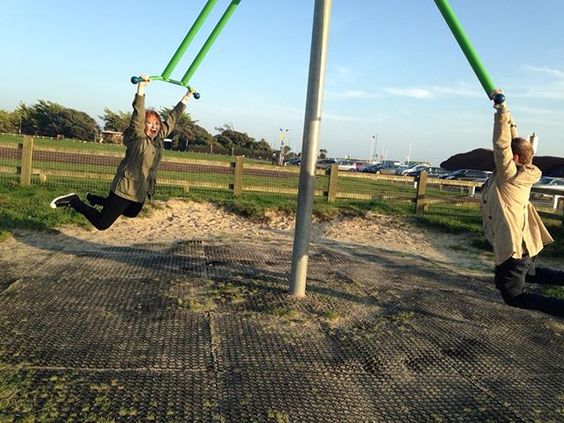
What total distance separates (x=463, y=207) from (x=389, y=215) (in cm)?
372

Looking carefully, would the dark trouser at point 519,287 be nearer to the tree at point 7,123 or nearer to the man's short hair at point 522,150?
the man's short hair at point 522,150

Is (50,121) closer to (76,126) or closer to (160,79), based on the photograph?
(76,126)

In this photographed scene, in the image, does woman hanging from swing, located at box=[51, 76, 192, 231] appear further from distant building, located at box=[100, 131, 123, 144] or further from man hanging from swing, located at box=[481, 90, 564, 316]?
distant building, located at box=[100, 131, 123, 144]

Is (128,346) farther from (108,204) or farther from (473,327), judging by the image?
(473,327)

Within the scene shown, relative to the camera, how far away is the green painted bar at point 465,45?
4.50 m

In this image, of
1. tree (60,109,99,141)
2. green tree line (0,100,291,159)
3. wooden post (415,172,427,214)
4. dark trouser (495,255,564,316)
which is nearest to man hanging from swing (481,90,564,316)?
dark trouser (495,255,564,316)

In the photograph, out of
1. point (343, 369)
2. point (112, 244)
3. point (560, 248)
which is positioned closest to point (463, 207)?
point (560, 248)

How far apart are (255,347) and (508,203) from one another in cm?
238

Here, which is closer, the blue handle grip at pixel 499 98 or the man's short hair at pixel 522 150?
the blue handle grip at pixel 499 98

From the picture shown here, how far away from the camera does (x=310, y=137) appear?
17.6 ft

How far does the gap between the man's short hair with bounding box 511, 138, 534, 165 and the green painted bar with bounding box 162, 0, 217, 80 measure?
3489 mm

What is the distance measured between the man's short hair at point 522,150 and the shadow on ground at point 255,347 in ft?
5.14

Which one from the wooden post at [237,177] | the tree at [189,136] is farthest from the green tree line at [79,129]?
the wooden post at [237,177]

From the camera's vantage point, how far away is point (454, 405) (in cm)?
324
